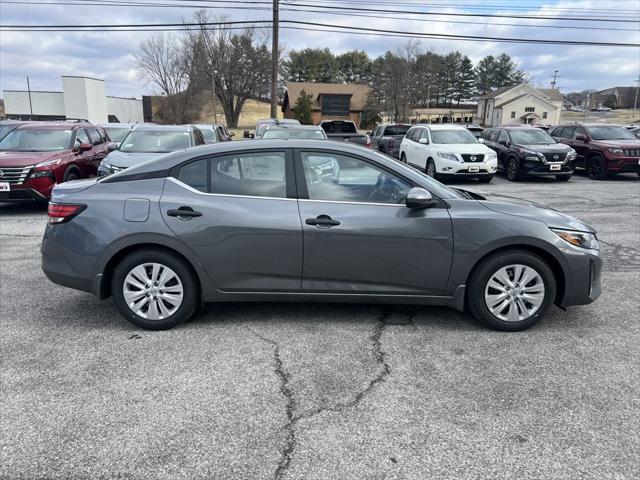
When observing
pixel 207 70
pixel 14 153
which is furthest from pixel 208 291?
pixel 207 70

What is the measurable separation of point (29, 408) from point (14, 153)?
7.93 metres

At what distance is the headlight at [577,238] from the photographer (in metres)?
4.02

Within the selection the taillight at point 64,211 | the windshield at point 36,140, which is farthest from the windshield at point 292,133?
the taillight at point 64,211

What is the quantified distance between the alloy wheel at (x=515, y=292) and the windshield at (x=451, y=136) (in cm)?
1113

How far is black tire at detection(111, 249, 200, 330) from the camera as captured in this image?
400cm

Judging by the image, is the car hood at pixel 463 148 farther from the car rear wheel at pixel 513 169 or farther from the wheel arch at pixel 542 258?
the wheel arch at pixel 542 258

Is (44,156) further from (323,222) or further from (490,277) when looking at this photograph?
(490,277)

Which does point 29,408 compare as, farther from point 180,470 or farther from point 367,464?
Result: point 367,464

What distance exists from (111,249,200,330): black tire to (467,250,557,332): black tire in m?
2.32

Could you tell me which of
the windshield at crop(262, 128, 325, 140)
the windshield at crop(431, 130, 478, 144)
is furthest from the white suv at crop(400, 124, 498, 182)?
the windshield at crop(262, 128, 325, 140)

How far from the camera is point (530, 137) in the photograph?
51.6ft

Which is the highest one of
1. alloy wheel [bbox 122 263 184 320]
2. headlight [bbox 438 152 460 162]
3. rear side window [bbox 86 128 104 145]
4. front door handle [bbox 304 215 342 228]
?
rear side window [bbox 86 128 104 145]

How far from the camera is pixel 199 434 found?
108 inches

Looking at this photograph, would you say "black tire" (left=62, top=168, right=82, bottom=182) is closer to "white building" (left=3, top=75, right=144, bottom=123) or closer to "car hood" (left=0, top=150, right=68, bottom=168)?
"car hood" (left=0, top=150, right=68, bottom=168)
